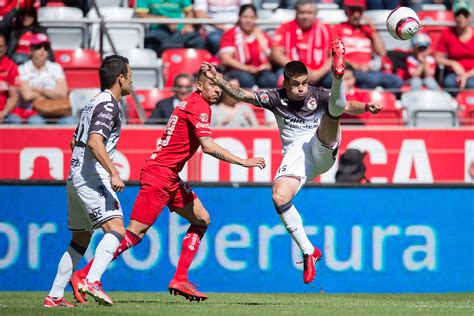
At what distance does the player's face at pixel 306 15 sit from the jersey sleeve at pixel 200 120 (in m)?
5.51

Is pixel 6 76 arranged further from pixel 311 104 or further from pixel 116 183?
pixel 116 183

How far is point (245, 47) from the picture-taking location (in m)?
15.6

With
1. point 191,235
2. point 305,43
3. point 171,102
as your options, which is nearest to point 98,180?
point 191,235

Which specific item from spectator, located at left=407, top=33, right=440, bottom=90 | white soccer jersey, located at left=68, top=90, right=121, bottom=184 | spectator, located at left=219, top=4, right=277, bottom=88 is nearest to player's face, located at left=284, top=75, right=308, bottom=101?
white soccer jersey, located at left=68, top=90, right=121, bottom=184

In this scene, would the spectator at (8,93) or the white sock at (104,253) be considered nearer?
the white sock at (104,253)

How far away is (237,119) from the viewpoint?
14.4m

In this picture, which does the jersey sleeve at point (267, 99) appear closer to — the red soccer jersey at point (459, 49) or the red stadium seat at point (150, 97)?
the red stadium seat at point (150, 97)

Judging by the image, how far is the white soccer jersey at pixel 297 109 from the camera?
34.4 feet

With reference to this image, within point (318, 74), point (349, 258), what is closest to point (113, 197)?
point (349, 258)

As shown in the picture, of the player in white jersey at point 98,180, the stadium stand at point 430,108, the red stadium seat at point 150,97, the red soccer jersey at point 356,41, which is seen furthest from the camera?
the red soccer jersey at point 356,41

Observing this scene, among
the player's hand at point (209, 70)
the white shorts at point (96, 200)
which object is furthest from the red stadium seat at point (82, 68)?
the white shorts at point (96, 200)

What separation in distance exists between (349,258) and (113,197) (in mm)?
4239

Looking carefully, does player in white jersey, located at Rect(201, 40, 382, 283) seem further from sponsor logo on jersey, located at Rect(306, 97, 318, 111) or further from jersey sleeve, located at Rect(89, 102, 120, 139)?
jersey sleeve, located at Rect(89, 102, 120, 139)

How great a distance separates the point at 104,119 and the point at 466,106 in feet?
27.1
